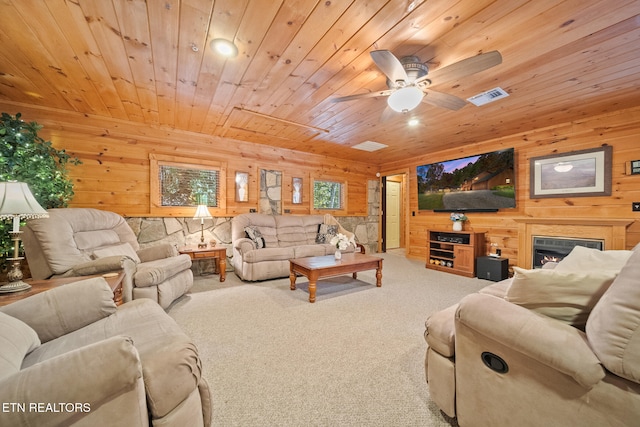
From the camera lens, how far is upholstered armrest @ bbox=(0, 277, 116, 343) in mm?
1186

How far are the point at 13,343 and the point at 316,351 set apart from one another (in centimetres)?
162

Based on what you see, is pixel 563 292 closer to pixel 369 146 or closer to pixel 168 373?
pixel 168 373

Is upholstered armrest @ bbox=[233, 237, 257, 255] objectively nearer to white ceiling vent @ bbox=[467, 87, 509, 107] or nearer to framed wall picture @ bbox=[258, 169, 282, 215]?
framed wall picture @ bbox=[258, 169, 282, 215]

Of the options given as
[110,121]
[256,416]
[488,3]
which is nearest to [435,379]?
[256,416]

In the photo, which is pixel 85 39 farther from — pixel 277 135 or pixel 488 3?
pixel 488 3

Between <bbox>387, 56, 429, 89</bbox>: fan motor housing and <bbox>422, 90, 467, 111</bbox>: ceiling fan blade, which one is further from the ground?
<bbox>387, 56, 429, 89</bbox>: fan motor housing

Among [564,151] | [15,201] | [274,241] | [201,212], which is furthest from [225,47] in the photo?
[564,151]

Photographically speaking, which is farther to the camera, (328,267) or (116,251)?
(328,267)

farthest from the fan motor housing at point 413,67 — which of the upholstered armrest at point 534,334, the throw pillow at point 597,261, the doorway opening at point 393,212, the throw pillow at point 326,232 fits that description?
the doorway opening at point 393,212

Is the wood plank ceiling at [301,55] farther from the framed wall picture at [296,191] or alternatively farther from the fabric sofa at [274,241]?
the framed wall picture at [296,191]

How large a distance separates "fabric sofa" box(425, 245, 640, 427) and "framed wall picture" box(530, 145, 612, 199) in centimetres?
313

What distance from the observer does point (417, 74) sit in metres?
2.12

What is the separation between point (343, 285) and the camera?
141 inches

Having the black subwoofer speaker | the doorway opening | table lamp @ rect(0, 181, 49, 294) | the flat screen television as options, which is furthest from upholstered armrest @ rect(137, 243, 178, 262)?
the doorway opening
